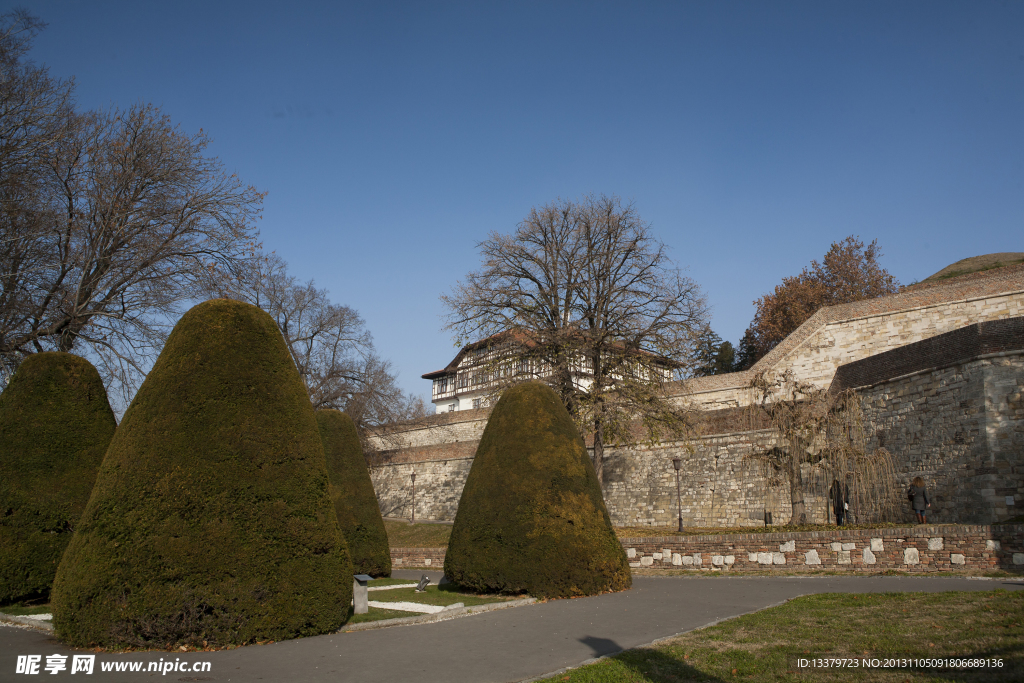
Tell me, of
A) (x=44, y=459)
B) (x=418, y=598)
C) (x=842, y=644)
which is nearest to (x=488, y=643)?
(x=842, y=644)

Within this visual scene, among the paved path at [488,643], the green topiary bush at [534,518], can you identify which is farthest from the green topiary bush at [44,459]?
the green topiary bush at [534,518]

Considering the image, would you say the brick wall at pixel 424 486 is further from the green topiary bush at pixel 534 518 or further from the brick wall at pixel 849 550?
the green topiary bush at pixel 534 518

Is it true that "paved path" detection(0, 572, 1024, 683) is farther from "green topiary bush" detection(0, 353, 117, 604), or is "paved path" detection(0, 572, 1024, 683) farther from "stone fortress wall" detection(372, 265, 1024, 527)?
"stone fortress wall" detection(372, 265, 1024, 527)

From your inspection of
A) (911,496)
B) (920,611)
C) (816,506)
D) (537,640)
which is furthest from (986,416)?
(537,640)

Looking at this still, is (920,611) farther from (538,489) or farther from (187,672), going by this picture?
(187,672)

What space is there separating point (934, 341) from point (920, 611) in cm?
1284

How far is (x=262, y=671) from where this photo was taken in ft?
19.6

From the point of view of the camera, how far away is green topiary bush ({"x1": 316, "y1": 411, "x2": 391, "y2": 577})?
1532cm

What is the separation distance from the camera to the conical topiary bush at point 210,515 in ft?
22.7

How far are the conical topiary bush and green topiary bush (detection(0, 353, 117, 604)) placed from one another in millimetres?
4231

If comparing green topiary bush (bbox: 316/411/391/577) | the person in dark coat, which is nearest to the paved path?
the person in dark coat

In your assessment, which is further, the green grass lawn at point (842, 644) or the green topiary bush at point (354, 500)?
the green topiary bush at point (354, 500)

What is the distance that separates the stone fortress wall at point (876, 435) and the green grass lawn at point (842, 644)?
31.2 ft

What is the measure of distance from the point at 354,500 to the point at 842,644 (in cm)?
1175
